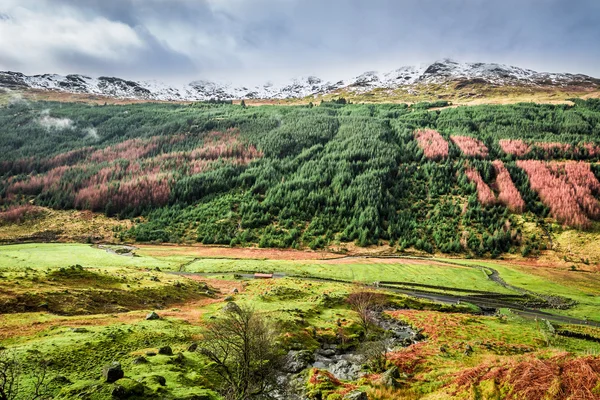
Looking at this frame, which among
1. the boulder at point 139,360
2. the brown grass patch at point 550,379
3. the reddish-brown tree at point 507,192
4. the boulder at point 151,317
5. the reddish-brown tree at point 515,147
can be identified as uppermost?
the reddish-brown tree at point 515,147

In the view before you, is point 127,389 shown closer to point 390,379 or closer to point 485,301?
point 390,379

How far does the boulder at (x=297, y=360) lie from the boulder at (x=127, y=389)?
1531cm

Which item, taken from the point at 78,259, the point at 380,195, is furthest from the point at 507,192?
the point at 78,259

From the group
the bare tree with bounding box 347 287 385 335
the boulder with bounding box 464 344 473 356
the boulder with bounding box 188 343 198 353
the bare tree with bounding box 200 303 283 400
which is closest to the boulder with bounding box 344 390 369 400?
A: the bare tree with bounding box 200 303 283 400

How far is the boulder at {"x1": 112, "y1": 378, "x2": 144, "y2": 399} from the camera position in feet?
62.7

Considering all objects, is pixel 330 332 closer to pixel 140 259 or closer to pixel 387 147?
pixel 140 259

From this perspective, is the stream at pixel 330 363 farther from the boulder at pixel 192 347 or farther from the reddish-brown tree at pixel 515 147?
the reddish-brown tree at pixel 515 147

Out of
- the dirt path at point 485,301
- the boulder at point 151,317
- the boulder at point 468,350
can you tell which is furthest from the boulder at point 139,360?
the dirt path at point 485,301

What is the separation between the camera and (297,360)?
109ft

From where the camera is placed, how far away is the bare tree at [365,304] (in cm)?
4234

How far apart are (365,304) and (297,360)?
13.7m

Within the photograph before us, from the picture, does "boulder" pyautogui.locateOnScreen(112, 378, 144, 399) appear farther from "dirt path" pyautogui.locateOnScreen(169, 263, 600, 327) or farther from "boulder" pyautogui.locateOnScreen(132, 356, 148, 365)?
"dirt path" pyautogui.locateOnScreen(169, 263, 600, 327)

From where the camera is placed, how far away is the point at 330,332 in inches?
1666

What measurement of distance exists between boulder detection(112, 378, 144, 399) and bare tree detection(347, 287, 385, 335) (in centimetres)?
2883
